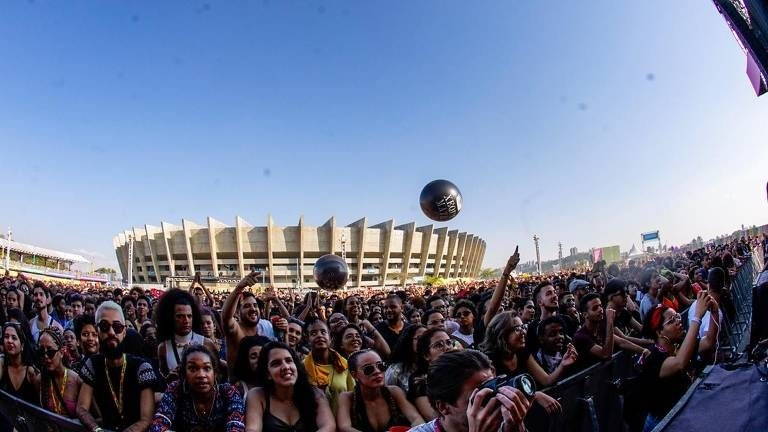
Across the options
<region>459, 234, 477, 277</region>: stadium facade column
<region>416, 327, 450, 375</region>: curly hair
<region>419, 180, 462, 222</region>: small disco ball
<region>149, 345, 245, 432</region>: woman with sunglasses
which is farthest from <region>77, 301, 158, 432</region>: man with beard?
<region>459, 234, 477, 277</region>: stadium facade column

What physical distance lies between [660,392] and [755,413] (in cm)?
87

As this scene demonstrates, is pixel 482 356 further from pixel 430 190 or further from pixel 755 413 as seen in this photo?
pixel 430 190

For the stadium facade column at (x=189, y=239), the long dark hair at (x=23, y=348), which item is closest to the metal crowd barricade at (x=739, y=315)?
the long dark hair at (x=23, y=348)

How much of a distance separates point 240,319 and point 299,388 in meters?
2.17

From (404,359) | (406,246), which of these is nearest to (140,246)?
(406,246)

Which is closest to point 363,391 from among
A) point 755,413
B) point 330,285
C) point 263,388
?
point 263,388

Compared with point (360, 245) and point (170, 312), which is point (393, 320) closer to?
point (170, 312)

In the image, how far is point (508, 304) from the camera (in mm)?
9578

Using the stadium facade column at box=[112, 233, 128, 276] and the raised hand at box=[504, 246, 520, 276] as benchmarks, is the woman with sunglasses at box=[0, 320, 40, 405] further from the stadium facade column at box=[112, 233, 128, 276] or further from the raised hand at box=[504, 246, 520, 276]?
the stadium facade column at box=[112, 233, 128, 276]

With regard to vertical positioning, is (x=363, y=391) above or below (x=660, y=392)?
above

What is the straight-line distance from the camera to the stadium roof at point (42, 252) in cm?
7404

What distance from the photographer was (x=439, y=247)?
7675cm

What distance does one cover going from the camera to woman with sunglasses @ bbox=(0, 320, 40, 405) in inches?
163

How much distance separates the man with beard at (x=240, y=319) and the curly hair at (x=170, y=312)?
0.27 metres
